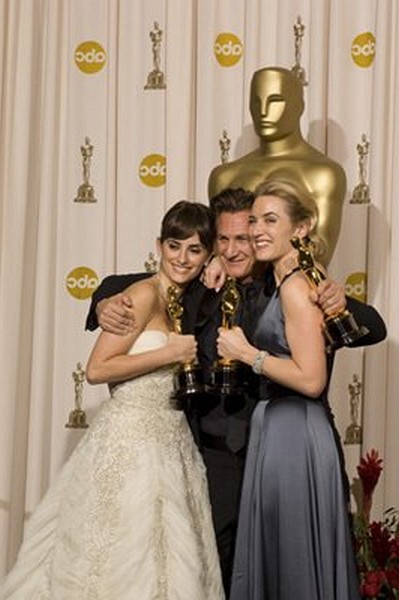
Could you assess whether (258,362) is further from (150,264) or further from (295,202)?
(150,264)

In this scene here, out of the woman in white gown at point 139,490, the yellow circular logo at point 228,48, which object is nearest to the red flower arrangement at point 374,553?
the woman in white gown at point 139,490

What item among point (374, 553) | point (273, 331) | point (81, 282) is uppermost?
point (81, 282)

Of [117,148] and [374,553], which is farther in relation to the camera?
[117,148]

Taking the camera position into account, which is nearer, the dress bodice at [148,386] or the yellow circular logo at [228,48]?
the dress bodice at [148,386]

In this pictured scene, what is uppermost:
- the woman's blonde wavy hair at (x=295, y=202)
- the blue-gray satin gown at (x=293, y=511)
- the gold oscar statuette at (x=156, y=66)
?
the gold oscar statuette at (x=156, y=66)

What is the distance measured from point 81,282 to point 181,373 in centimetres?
134

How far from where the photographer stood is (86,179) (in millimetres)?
3701

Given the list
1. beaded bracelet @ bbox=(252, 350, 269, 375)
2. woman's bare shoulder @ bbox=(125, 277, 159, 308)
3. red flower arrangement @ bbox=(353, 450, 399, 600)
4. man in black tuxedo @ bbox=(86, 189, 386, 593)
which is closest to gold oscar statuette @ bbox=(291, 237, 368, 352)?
beaded bracelet @ bbox=(252, 350, 269, 375)

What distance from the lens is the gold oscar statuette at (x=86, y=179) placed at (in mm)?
3697

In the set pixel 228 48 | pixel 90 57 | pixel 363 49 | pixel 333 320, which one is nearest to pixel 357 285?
pixel 363 49

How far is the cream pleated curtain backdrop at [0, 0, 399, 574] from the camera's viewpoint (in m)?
3.55

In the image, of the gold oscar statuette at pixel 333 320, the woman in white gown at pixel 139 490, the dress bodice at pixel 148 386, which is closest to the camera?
the gold oscar statuette at pixel 333 320

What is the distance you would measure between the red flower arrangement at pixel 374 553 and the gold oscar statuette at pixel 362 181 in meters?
0.96

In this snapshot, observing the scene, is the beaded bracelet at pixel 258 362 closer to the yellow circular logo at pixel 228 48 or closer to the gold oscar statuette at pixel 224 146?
the gold oscar statuette at pixel 224 146
